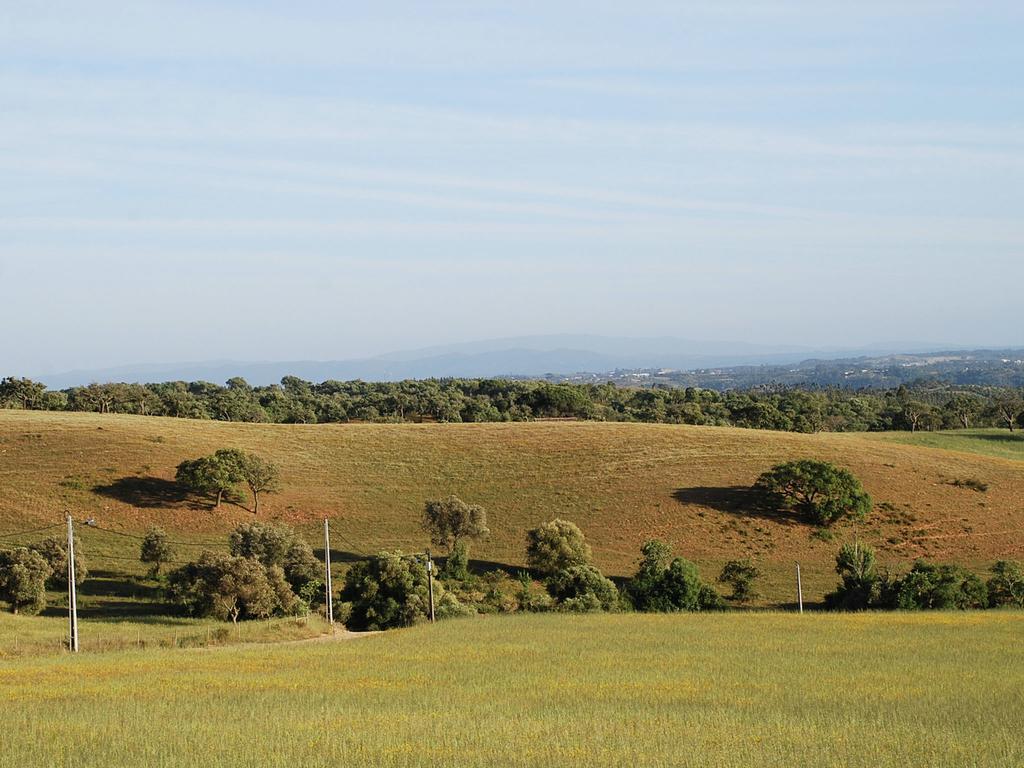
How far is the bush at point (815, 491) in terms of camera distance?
69312 millimetres

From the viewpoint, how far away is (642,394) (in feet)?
496

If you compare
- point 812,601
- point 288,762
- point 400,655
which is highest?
point 288,762

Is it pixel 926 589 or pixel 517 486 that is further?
pixel 517 486

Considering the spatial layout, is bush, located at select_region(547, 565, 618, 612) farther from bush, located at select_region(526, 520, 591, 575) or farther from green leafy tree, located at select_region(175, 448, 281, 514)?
green leafy tree, located at select_region(175, 448, 281, 514)

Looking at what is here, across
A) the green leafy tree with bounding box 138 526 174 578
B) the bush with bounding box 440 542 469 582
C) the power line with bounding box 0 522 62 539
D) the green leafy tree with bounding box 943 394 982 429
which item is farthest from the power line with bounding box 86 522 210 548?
the green leafy tree with bounding box 943 394 982 429

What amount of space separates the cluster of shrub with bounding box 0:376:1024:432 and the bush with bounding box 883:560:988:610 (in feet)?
233

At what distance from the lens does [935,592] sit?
4925 cm

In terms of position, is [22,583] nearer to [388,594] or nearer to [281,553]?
[281,553]

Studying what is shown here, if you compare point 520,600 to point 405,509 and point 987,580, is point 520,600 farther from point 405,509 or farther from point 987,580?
point 987,580

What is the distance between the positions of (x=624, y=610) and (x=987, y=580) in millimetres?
19575

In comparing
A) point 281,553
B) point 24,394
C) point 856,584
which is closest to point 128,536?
point 281,553

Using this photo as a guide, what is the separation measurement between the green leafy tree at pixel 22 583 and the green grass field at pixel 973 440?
285ft

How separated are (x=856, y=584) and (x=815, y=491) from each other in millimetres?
20524

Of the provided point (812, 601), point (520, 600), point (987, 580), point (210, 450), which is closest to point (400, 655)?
point (520, 600)
